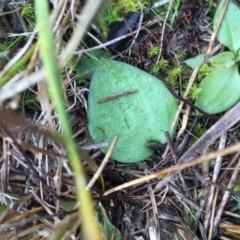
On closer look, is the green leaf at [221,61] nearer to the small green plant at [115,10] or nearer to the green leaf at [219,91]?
the green leaf at [219,91]

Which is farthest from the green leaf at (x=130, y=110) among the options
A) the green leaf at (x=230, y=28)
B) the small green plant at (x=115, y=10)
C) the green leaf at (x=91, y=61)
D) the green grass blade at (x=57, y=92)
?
the green grass blade at (x=57, y=92)

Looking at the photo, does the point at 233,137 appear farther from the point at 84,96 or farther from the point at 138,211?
A: the point at 84,96

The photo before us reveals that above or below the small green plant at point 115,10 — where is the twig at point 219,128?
below

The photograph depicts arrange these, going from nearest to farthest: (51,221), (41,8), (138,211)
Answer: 1. (41,8)
2. (51,221)
3. (138,211)

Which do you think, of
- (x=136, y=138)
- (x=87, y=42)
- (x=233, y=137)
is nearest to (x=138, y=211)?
(x=136, y=138)

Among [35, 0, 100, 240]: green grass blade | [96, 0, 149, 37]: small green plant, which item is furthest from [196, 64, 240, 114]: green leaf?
[35, 0, 100, 240]: green grass blade

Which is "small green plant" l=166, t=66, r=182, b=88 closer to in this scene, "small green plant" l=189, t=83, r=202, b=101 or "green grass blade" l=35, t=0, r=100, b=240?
"small green plant" l=189, t=83, r=202, b=101
